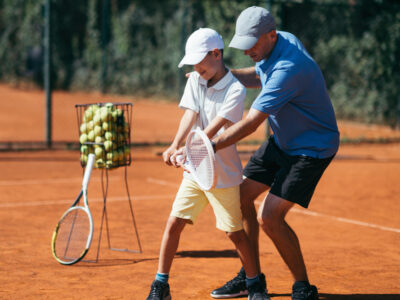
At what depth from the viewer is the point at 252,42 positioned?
4055 mm

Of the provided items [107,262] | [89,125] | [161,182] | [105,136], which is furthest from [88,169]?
[161,182]

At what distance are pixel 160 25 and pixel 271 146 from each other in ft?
80.7

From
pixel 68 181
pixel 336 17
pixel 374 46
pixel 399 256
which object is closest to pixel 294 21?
pixel 336 17

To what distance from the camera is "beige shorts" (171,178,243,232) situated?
4340mm

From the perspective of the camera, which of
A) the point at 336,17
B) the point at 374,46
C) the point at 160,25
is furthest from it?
the point at 160,25

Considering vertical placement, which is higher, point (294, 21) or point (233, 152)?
point (294, 21)

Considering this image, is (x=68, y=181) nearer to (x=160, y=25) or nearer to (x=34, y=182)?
(x=34, y=182)

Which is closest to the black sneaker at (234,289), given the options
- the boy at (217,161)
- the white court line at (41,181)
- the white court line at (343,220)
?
the boy at (217,161)

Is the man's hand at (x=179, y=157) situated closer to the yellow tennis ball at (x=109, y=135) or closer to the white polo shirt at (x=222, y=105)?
the white polo shirt at (x=222, y=105)

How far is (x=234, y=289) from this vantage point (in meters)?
4.64

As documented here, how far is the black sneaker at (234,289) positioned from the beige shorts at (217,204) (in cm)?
51

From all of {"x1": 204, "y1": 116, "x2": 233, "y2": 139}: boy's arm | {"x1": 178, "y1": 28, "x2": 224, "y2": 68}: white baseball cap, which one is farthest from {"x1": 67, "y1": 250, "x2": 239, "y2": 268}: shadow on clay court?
{"x1": 178, "y1": 28, "x2": 224, "y2": 68}: white baseball cap

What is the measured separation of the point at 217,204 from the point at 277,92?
86cm

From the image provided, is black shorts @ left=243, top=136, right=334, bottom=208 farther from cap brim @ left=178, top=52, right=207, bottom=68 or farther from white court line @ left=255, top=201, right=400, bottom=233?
white court line @ left=255, top=201, right=400, bottom=233
